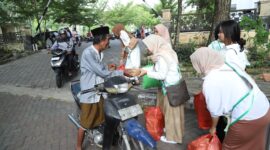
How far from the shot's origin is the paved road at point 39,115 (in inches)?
159

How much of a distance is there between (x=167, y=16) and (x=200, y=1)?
9.60ft

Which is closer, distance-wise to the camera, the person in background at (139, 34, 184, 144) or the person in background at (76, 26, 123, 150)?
the person in background at (76, 26, 123, 150)

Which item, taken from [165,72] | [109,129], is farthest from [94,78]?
[165,72]

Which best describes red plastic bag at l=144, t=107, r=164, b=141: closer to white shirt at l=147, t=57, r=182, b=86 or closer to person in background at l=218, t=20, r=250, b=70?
white shirt at l=147, t=57, r=182, b=86

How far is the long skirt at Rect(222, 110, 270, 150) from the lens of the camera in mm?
2330

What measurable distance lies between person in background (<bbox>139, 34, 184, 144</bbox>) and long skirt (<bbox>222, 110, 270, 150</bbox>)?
3.84 ft

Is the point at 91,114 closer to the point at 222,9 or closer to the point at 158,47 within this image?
the point at 158,47

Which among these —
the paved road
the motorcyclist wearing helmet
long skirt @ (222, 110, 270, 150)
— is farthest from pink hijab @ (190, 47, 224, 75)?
the motorcyclist wearing helmet

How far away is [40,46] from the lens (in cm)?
1817

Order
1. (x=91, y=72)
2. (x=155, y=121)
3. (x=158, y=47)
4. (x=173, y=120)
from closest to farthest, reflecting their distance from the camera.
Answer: (x=91, y=72), (x=158, y=47), (x=173, y=120), (x=155, y=121)

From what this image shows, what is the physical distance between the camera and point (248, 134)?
235 cm

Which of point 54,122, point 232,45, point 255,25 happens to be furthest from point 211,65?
point 255,25

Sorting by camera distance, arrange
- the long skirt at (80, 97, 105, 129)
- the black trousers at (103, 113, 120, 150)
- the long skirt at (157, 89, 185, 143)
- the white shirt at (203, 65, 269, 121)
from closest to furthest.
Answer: the white shirt at (203, 65, 269, 121), the black trousers at (103, 113, 120, 150), the long skirt at (80, 97, 105, 129), the long skirt at (157, 89, 185, 143)

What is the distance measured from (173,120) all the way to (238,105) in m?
1.41
